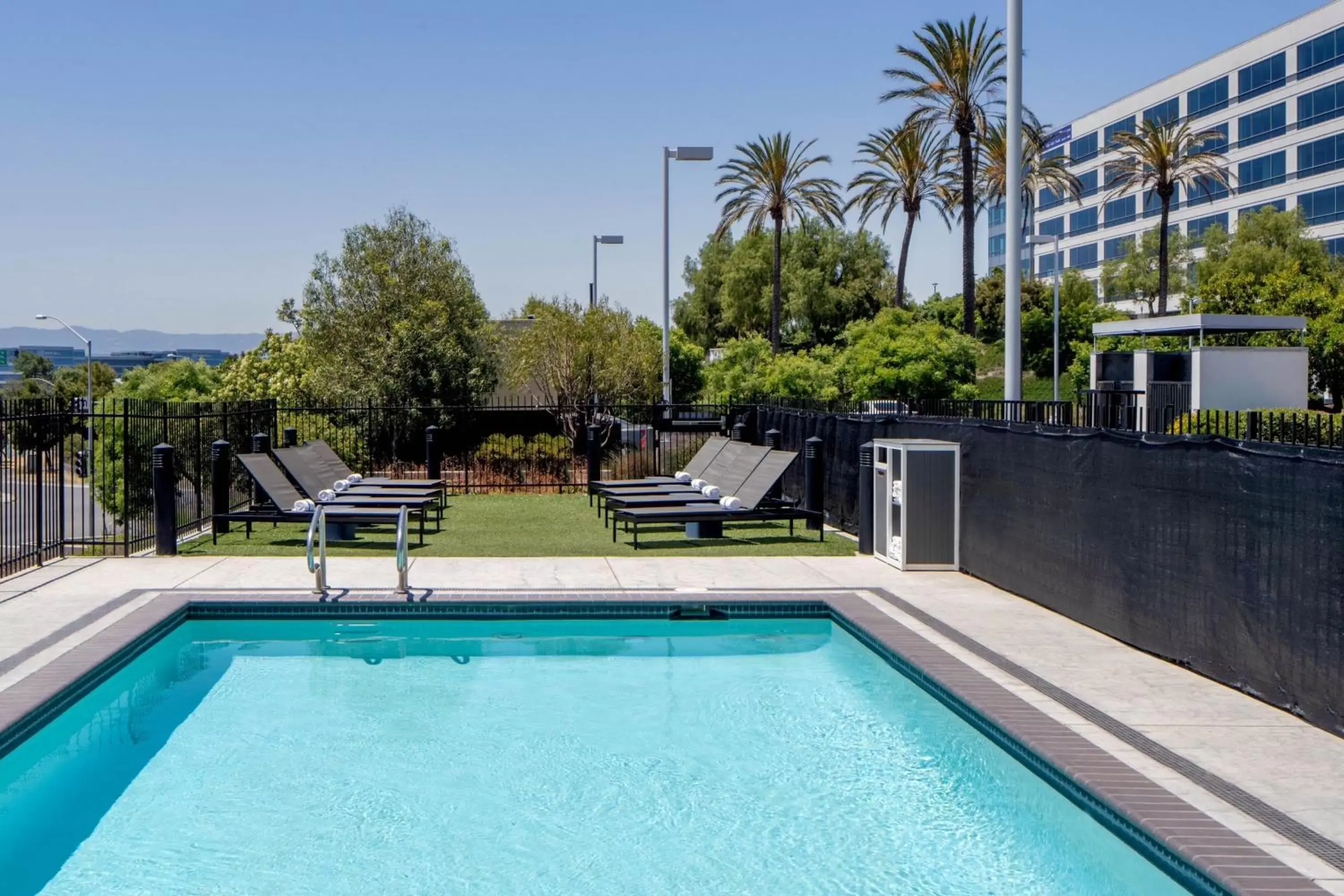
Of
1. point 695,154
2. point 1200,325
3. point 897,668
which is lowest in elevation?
point 897,668

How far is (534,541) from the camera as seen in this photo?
51.1 feet

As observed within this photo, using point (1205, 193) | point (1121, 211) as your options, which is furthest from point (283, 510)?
point (1121, 211)

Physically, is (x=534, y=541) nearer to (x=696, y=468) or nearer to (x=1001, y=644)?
(x=696, y=468)

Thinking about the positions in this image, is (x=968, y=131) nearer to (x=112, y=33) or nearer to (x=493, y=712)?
(x=112, y=33)

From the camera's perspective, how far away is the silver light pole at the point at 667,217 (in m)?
21.8

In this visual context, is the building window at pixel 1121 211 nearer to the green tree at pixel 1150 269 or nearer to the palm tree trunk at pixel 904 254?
the green tree at pixel 1150 269

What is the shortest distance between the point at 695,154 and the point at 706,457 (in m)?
6.21

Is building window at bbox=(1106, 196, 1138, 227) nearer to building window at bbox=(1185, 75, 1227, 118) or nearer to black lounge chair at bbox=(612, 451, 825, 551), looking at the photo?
building window at bbox=(1185, 75, 1227, 118)

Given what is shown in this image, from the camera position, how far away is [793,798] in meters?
6.97

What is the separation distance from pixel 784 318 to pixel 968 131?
2716 cm

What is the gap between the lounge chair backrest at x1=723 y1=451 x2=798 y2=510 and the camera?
15.4m

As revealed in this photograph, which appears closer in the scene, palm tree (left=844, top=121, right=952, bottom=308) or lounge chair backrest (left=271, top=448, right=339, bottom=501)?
lounge chair backrest (left=271, top=448, right=339, bottom=501)

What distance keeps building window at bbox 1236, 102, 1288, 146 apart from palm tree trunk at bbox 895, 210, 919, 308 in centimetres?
2514

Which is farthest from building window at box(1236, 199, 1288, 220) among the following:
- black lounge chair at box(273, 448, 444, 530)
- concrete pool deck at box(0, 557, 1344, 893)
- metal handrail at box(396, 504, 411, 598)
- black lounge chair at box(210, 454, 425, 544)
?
metal handrail at box(396, 504, 411, 598)
